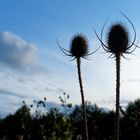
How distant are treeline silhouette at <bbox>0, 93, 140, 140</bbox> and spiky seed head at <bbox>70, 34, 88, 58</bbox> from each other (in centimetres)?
274

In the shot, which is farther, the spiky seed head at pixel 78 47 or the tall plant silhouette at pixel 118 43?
the spiky seed head at pixel 78 47

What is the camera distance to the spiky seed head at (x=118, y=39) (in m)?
16.3

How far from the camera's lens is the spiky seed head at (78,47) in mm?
19453

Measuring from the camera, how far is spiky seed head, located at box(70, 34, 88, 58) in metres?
19.5

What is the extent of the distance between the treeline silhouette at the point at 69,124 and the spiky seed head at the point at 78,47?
2741 mm

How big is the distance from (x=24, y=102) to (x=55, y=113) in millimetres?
5804

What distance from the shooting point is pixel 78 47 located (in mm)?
19906

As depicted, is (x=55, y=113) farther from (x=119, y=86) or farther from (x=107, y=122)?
(x=107, y=122)

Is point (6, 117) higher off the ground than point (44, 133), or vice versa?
point (6, 117)

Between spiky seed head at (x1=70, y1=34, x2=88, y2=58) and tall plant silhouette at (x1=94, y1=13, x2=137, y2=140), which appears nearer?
tall plant silhouette at (x1=94, y1=13, x2=137, y2=140)

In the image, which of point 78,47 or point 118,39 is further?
point 78,47

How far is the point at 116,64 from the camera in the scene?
15391mm

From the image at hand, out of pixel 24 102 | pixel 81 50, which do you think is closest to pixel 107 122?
pixel 24 102

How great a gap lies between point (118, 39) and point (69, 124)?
6275mm
